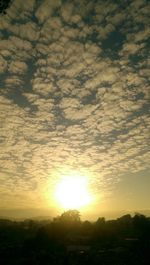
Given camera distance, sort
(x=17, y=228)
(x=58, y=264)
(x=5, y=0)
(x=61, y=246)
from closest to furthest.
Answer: (x=5, y=0) → (x=58, y=264) → (x=61, y=246) → (x=17, y=228)

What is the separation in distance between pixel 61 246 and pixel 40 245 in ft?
12.6

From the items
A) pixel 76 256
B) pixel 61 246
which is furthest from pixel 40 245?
pixel 76 256

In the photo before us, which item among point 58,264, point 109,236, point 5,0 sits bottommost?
point 58,264

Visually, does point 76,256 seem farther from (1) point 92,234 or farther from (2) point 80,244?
(1) point 92,234

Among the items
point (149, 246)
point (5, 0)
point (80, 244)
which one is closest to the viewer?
point (5, 0)

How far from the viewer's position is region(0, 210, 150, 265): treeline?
35.2 metres

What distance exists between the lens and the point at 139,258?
115 feet

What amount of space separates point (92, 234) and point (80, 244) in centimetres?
1078

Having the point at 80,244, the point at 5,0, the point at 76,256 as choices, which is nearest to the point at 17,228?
the point at 80,244

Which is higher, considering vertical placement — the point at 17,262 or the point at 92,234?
the point at 92,234

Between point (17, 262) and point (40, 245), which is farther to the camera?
point (40, 245)

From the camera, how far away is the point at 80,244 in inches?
2106

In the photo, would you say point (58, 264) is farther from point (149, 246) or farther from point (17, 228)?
point (17, 228)

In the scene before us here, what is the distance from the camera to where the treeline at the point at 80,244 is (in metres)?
A: 35.2
